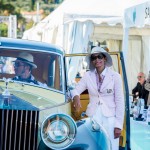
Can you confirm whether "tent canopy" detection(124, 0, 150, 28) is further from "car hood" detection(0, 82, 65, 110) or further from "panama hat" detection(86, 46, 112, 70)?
"car hood" detection(0, 82, 65, 110)

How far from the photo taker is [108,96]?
6477 millimetres

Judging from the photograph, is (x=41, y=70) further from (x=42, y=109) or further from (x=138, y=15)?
(x=138, y=15)

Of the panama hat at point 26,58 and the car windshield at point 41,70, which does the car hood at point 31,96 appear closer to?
the car windshield at point 41,70

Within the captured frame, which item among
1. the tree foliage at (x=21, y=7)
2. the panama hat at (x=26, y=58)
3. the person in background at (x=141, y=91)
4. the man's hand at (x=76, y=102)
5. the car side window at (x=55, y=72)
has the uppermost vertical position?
the tree foliage at (x=21, y=7)

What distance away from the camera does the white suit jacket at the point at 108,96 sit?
21.0 ft

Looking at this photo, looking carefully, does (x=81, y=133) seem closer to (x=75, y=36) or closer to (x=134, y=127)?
(x=134, y=127)

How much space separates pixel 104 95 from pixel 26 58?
100cm

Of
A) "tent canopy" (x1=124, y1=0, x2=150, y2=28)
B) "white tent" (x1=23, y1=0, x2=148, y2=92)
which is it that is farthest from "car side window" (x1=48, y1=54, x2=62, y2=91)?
"white tent" (x1=23, y1=0, x2=148, y2=92)

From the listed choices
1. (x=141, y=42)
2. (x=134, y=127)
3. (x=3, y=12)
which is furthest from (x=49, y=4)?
(x=134, y=127)

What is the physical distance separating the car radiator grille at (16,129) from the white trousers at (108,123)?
1422 mm

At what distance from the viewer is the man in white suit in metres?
6.36

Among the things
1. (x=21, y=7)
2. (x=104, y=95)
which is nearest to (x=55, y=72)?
(x=104, y=95)

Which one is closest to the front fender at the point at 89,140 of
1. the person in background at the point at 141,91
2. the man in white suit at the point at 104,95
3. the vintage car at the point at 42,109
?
the vintage car at the point at 42,109

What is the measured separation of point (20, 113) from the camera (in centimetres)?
512
